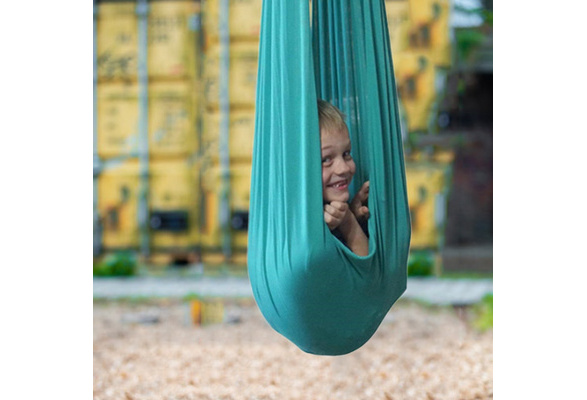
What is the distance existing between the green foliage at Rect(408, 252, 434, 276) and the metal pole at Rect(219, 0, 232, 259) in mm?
950

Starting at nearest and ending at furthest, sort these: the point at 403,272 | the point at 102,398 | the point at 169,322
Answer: the point at 403,272 → the point at 102,398 → the point at 169,322

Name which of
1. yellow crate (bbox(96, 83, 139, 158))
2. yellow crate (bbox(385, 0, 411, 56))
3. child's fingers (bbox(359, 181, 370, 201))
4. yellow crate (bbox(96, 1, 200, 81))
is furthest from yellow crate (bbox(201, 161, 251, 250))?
child's fingers (bbox(359, 181, 370, 201))

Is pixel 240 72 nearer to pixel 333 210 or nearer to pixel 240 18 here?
pixel 240 18

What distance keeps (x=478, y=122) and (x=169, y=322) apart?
6.19 ft

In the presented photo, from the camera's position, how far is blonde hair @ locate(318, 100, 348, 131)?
4.30 ft

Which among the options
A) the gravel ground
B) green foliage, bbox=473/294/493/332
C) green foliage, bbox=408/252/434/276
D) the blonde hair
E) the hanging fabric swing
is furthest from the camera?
green foliage, bbox=408/252/434/276

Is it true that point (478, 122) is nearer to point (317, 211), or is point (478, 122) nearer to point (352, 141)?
point (352, 141)

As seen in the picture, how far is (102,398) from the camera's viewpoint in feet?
8.70

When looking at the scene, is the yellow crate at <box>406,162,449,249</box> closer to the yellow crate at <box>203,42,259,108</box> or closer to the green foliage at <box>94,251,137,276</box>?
the yellow crate at <box>203,42,259,108</box>

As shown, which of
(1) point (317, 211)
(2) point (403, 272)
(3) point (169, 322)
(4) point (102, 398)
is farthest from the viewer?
(3) point (169, 322)

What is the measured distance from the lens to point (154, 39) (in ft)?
11.0

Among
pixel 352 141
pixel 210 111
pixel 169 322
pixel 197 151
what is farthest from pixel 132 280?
pixel 352 141

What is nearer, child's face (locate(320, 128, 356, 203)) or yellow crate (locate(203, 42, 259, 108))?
child's face (locate(320, 128, 356, 203))

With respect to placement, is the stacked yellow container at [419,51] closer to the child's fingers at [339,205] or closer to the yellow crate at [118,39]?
the yellow crate at [118,39]
